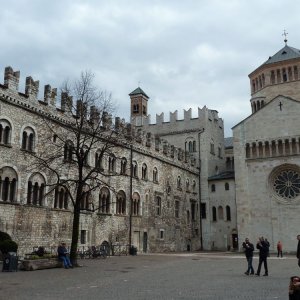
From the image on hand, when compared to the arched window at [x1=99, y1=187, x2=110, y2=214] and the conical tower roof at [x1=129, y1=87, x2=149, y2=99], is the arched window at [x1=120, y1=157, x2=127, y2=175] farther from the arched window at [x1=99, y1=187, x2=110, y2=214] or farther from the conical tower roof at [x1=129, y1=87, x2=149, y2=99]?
the conical tower roof at [x1=129, y1=87, x2=149, y2=99]

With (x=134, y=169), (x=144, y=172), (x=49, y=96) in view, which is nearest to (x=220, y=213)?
(x=144, y=172)

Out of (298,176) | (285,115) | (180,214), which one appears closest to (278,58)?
(285,115)

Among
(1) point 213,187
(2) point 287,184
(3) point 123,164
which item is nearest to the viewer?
(3) point 123,164

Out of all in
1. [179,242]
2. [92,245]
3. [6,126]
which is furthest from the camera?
[179,242]

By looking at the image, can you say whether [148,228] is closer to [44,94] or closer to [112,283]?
[44,94]

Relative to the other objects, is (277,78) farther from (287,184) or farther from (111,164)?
(111,164)

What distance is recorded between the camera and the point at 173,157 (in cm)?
4938

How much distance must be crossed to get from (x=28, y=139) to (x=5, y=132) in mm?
2098

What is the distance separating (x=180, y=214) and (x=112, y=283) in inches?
1357

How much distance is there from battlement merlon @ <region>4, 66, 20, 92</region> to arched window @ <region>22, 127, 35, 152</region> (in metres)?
2.97

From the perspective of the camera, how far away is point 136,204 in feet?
134

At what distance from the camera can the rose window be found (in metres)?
45.3

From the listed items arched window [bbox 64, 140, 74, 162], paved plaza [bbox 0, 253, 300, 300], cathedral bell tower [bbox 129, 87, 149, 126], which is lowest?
paved plaza [bbox 0, 253, 300, 300]

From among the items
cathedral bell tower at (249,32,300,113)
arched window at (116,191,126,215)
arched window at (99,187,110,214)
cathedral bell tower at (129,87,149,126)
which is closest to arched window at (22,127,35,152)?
arched window at (99,187,110,214)
